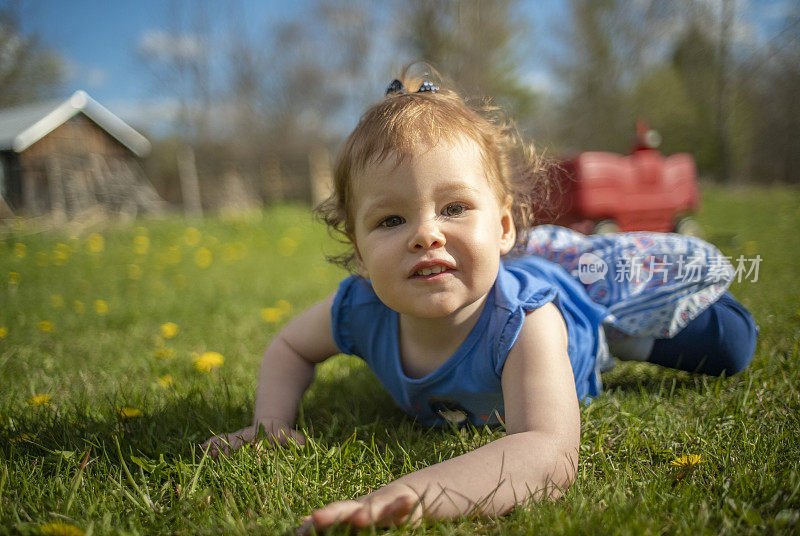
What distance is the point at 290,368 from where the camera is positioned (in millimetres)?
1591

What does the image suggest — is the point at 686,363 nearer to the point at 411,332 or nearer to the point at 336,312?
the point at 411,332

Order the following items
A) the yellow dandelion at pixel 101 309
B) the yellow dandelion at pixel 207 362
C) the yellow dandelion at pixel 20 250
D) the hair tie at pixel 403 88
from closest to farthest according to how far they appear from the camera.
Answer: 1. the hair tie at pixel 403 88
2. the yellow dandelion at pixel 207 362
3. the yellow dandelion at pixel 101 309
4. the yellow dandelion at pixel 20 250

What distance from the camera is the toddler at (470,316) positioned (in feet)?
3.42

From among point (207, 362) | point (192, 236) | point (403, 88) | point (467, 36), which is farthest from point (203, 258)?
point (467, 36)

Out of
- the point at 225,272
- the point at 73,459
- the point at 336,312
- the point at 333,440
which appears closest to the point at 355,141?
the point at 336,312

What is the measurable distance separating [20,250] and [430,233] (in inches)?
→ 202

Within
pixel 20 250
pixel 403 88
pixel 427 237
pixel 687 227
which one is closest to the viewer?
pixel 427 237

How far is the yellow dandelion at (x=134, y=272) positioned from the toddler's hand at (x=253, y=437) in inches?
151

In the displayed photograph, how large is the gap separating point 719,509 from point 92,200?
6.25 meters

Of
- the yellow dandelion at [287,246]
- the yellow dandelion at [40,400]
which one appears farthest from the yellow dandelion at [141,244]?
the yellow dandelion at [40,400]

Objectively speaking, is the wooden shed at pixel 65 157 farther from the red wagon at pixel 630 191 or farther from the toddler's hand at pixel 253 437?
the red wagon at pixel 630 191

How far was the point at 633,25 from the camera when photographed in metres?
9.77

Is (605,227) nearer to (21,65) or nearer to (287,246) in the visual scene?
(287,246)

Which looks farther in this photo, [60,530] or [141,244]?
[141,244]
